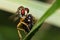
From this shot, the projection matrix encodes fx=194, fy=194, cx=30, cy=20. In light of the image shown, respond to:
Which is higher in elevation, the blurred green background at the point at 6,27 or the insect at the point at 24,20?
the insect at the point at 24,20

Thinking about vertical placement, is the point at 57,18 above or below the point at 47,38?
above

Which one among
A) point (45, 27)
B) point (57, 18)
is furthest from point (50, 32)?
point (57, 18)

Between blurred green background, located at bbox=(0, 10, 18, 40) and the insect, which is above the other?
the insect

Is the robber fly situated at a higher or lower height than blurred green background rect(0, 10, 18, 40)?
higher

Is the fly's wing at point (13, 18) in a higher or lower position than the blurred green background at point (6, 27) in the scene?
higher

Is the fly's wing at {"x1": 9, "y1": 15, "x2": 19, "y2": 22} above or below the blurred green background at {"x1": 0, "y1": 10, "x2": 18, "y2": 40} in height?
above

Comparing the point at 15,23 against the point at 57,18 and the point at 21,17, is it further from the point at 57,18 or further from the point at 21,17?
the point at 57,18
